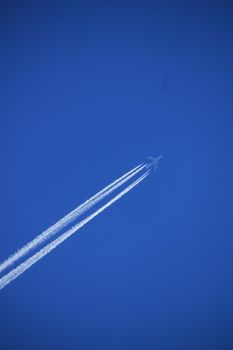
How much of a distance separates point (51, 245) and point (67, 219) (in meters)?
0.31

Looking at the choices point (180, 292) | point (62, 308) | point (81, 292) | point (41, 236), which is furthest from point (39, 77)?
point (180, 292)

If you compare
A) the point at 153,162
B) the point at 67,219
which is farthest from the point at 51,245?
the point at 153,162

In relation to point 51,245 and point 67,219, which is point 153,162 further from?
point 51,245

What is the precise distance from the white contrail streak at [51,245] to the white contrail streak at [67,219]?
7 centimetres

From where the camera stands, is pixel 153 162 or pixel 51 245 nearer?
pixel 153 162

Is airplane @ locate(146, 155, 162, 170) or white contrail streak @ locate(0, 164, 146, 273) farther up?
white contrail streak @ locate(0, 164, 146, 273)

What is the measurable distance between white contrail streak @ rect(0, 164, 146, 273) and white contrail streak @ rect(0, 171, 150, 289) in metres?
0.07

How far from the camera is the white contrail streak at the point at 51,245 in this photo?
2393 millimetres

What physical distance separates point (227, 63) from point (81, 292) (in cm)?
261

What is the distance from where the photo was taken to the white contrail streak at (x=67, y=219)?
236cm

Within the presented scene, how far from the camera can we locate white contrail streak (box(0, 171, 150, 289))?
7.85 feet

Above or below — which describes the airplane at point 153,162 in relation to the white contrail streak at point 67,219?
below

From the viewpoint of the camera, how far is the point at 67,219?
7.91 feet

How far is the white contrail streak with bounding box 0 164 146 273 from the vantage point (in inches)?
93.0
